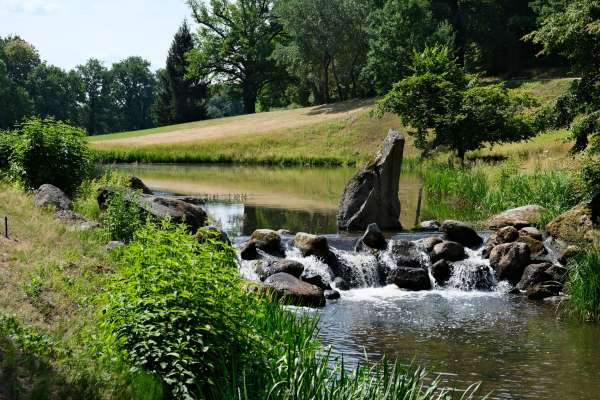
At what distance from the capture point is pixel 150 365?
6.19 metres

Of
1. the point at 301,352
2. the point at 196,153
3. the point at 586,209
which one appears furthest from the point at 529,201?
the point at 196,153

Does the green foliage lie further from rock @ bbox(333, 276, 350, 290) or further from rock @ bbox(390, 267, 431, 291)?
rock @ bbox(390, 267, 431, 291)

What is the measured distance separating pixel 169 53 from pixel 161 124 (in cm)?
912

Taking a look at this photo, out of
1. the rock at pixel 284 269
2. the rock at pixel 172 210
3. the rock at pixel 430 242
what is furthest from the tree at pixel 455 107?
the rock at pixel 284 269

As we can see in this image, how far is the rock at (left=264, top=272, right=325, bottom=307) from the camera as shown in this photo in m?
13.3

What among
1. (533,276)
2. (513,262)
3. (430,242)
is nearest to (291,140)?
(430,242)

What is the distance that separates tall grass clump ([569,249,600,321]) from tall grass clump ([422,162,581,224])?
6.33m

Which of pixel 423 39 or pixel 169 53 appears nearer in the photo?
pixel 423 39

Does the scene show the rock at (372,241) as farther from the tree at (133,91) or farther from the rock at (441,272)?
the tree at (133,91)

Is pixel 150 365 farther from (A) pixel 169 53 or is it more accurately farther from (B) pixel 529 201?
(A) pixel 169 53

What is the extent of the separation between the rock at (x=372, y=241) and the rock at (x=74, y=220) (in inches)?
269

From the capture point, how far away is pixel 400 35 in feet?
188

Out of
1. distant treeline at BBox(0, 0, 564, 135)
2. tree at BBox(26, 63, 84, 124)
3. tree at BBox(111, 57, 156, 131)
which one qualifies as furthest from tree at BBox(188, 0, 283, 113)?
tree at BBox(111, 57, 156, 131)

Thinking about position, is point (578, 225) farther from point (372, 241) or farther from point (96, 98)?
point (96, 98)
